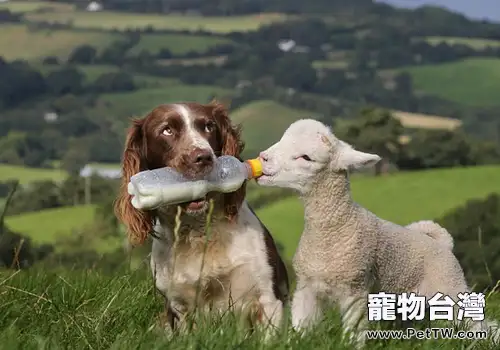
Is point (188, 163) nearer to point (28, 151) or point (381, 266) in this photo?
point (381, 266)

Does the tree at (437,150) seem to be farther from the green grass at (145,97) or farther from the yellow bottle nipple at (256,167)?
the yellow bottle nipple at (256,167)

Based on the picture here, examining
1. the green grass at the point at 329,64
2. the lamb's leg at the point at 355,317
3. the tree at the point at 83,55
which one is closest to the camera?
the lamb's leg at the point at 355,317

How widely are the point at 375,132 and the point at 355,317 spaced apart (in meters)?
81.8

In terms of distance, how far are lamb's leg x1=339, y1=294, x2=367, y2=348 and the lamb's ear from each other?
79 cm

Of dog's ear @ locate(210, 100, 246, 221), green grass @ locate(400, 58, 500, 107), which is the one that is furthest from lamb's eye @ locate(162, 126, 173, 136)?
green grass @ locate(400, 58, 500, 107)

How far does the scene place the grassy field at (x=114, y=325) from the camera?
14.4 ft

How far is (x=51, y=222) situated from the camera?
82.0m

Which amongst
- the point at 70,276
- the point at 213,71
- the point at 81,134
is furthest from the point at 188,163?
the point at 213,71

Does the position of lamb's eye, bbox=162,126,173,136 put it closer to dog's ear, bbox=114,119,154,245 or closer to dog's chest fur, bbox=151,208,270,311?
dog's ear, bbox=114,119,154,245

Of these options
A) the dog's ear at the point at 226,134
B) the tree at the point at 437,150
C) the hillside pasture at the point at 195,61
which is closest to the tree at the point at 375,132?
the tree at the point at 437,150

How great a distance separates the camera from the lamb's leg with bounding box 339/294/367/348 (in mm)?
5071

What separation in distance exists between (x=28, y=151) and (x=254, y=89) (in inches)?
2013

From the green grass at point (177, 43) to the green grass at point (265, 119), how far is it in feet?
172

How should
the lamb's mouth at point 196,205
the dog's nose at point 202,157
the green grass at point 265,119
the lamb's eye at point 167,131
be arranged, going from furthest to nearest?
1. the green grass at point 265,119
2. the lamb's eye at point 167,131
3. the lamb's mouth at point 196,205
4. the dog's nose at point 202,157
